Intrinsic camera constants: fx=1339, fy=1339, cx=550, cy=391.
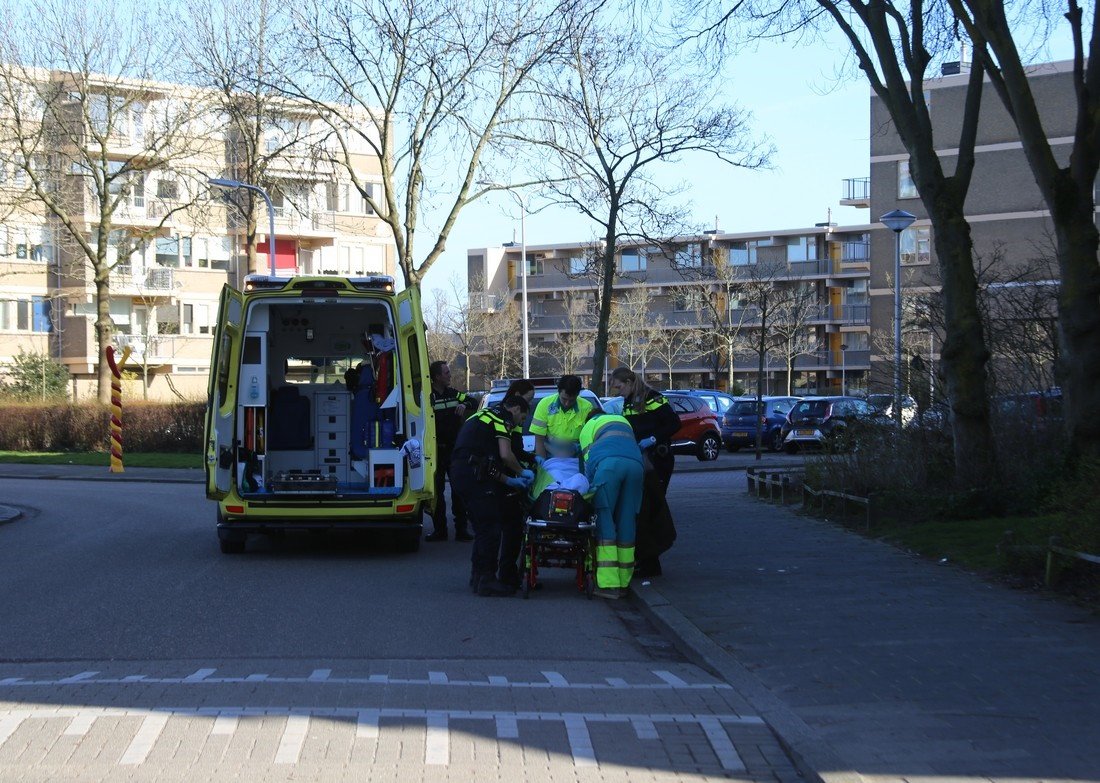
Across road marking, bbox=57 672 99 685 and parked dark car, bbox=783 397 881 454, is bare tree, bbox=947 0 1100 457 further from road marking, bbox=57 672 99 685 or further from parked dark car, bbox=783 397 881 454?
parked dark car, bbox=783 397 881 454

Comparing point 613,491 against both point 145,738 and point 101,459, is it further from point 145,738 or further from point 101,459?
point 101,459

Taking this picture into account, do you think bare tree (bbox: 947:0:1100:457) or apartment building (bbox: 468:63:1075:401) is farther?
apartment building (bbox: 468:63:1075:401)

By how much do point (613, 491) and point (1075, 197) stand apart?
6.05 meters

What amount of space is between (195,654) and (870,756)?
4.45 metres

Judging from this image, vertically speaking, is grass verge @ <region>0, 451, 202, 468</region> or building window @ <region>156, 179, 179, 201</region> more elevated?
building window @ <region>156, 179, 179, 201</region>

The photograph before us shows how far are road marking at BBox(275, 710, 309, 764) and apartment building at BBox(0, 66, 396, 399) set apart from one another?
14.0m

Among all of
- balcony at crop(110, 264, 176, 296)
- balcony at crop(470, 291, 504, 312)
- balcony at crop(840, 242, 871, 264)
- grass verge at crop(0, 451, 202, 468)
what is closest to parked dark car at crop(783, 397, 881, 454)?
grass verge at crop(0, 451, 202, 468)

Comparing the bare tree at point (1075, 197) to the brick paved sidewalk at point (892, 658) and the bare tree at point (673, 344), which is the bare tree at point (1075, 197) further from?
the bare tree at point (673, 344)

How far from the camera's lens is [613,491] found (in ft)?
34.9

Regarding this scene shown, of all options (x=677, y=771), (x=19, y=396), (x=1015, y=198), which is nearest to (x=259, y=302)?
(x=677, y=771)

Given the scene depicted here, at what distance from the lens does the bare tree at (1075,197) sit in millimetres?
13133

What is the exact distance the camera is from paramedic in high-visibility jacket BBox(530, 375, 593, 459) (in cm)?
1100

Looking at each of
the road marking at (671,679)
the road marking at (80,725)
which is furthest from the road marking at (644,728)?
the road marking at (80,725)

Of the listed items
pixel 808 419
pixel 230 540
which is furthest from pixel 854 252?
pixel 230 540
